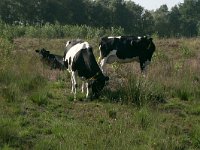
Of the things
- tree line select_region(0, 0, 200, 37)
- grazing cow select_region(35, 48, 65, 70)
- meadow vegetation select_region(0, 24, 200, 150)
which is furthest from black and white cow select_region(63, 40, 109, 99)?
tree line select_region(0, 0, 200, 37)

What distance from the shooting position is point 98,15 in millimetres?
82875

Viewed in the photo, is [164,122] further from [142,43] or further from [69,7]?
[69,7]

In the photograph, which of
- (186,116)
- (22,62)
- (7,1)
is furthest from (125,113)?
(7,1)

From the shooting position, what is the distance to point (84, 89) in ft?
41.7

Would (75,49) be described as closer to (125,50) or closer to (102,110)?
(125,50)

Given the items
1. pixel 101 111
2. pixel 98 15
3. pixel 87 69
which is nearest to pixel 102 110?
pixel 101 111

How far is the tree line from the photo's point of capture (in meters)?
75.6

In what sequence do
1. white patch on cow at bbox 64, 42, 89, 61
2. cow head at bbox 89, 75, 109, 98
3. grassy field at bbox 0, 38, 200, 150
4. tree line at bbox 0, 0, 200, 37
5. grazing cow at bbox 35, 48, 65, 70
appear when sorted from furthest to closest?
tree line at bbox 0, 0, 200, 37
grazing cow at bbox 35, 48, 65, 70
white patch on cow at bbox 64, 42, 89, 61
cow head at bbox 89, 75, 109, 98
grassy field at bbox 0, 38, 200, 150

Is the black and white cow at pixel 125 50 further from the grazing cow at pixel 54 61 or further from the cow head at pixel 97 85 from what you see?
the cow head at pixel 97 85

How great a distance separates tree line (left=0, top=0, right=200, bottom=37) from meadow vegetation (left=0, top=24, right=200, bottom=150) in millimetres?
49818

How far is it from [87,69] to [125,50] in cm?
354

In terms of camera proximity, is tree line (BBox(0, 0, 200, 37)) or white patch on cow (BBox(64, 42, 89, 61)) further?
tree line (BBox(0, 0, 200, 37))

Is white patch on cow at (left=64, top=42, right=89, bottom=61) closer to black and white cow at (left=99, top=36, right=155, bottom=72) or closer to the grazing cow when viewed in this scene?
black and white cow at (left=99, top=36, right=155, bottom=72)

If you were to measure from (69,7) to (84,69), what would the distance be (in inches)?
2781
